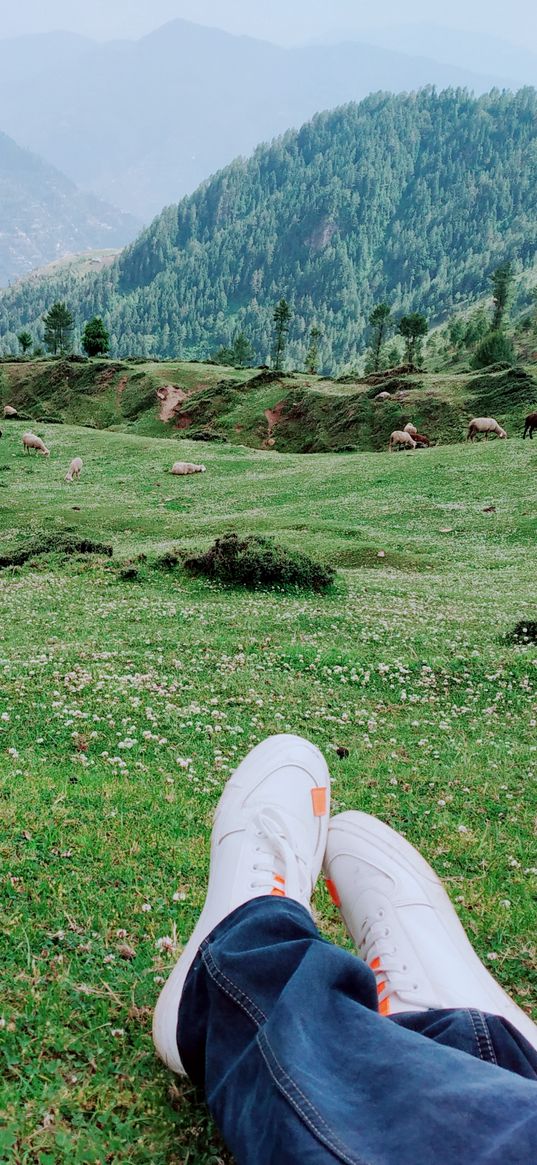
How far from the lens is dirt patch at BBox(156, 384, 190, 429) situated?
231 feet

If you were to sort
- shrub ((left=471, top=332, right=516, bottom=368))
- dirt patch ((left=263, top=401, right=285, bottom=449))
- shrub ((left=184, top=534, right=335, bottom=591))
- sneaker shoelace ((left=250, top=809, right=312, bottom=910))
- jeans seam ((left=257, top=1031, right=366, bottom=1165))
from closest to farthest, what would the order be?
jeans seam ((left=257, top=1031, right=366, bottom=1165)) → sneaker shoelace ((left=250, top=809, right=312, bottom=910)) → shrub ((left=184, top=534, right=335, bottom=591)) → dirt patch ((left=263, top=401, right=285, bottom=449)) → shrub ((left=471, top=332, right=516, bottom=368))

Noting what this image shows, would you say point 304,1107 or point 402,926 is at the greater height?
point 304,1107

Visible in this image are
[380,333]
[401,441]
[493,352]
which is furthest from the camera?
[380,333]

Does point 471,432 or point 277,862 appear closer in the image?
point 277,862

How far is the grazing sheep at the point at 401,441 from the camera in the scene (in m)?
48.2

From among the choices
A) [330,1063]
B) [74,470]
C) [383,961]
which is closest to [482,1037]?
[330,1063]

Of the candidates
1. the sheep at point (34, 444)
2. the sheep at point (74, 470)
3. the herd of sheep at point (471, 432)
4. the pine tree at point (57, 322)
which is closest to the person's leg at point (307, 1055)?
the sheep at point (74, 470)

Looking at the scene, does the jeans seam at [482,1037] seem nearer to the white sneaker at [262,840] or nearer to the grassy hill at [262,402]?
the white sneaker at [262,840]

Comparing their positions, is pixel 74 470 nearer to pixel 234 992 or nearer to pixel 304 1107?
pixel 234 992

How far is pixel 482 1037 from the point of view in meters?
2.54

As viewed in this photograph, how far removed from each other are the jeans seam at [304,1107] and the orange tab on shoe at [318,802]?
202 cm

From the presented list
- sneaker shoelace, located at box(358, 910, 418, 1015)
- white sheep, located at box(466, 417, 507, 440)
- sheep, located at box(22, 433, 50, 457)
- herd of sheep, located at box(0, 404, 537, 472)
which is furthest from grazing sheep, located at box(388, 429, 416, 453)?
sneaker shoelace, located at box(358, 910, 418, 1015)

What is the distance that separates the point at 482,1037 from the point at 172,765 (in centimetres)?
473

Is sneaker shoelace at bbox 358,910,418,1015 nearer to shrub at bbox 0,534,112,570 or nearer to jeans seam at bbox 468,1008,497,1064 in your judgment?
jeans seam at bbox 468,1008,497,1064
